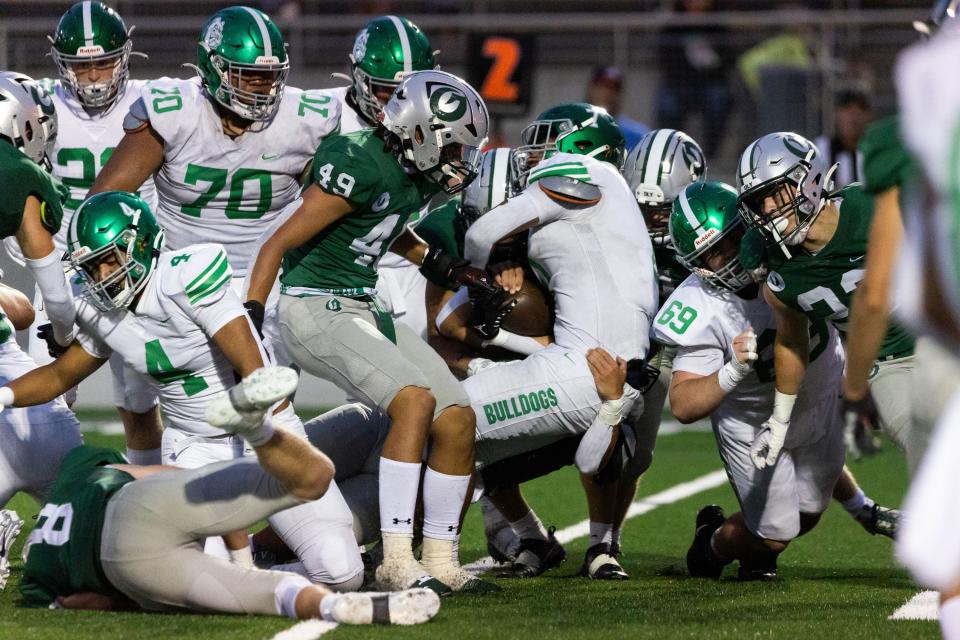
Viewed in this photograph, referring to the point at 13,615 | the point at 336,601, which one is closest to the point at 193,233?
the point at 13,615

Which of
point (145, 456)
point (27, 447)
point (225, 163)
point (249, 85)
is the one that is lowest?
point (145, 456)

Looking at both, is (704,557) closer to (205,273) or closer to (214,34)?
(205,273)

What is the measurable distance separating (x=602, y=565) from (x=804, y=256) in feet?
4.65

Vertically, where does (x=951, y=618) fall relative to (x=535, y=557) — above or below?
above

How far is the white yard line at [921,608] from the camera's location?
14.8 feet

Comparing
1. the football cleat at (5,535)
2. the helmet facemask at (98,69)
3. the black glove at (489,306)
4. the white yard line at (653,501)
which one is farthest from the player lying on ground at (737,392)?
the helmet facemask at (98,69)

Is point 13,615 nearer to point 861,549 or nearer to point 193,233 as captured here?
point 193,233

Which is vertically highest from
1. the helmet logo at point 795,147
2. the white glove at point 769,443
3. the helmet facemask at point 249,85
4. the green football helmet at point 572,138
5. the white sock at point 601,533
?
the helmet facemask at point 249,85

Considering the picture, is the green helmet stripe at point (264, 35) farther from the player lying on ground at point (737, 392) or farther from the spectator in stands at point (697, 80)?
the spectator in stands at point (697, 80)

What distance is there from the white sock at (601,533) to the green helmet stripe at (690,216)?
123 cm

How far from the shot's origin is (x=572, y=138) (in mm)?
6109

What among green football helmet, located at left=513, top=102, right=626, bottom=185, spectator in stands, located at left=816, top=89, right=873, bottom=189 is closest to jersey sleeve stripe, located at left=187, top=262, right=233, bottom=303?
green football helmet, located at left=513, top=102, right=626, bottom=185

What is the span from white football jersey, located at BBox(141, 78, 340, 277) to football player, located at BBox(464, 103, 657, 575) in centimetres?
107

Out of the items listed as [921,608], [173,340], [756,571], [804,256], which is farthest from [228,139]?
[921,608]
